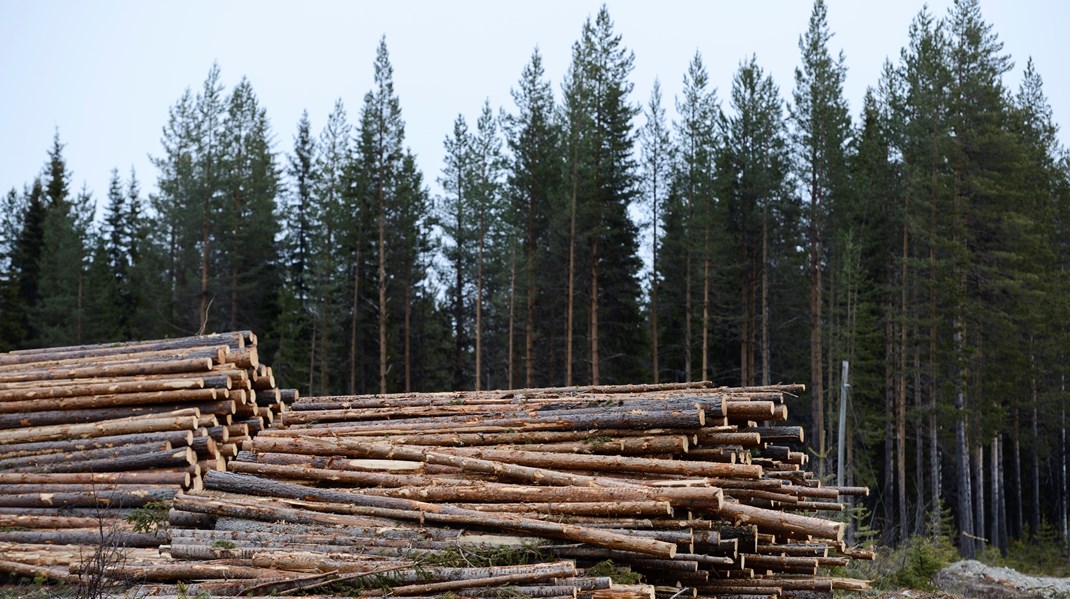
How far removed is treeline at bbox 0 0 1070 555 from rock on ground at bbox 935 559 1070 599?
10.3 metres

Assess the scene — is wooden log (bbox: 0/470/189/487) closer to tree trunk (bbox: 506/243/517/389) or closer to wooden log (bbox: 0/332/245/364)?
wooden log (bbox: 0/332/245/364)

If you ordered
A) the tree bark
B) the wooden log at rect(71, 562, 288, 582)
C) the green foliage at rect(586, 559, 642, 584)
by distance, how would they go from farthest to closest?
the tree bark < the wooden log at rect(71, 562, 288, 582) < the green foliage at rect(586, 559, 642, 584)

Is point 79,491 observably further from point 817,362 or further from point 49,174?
point 49,174

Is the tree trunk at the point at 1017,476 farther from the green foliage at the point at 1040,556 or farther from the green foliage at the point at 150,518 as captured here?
the green foliage at the point at 150,518

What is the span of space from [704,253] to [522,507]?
25115 millimetres

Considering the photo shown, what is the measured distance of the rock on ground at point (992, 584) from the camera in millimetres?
14793

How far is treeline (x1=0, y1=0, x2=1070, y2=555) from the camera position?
29078 mm

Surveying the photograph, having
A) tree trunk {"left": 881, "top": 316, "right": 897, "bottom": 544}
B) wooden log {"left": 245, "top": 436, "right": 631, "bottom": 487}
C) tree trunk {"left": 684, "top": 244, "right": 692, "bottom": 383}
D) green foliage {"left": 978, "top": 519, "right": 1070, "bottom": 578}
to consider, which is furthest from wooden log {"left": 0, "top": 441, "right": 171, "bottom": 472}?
tree trunk {"left": 881, "top": 316, "right": 897, "bottom": 544}

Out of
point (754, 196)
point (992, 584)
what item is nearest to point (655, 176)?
point (754, 196)

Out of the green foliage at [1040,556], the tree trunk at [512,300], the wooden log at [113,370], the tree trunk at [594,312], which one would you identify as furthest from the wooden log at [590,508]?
the tree trunk at [512,300]

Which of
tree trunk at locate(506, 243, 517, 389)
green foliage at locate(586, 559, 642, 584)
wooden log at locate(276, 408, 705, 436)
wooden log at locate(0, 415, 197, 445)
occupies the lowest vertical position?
green foliage at locate(586, 559, 642, 584)

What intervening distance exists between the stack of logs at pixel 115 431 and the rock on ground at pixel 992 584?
10620 millimetres

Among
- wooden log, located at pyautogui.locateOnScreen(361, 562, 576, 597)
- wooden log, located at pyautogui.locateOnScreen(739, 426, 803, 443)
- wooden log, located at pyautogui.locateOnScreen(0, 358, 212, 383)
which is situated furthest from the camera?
wooden log, located at pyautogui.locateOnScreen(0, 358, 212, 383)

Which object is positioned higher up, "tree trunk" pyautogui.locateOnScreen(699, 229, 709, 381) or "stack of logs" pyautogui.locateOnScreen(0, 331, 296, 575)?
"tree trunk" pyautogui.locateOnScreen(699, 229, 709, 381)
